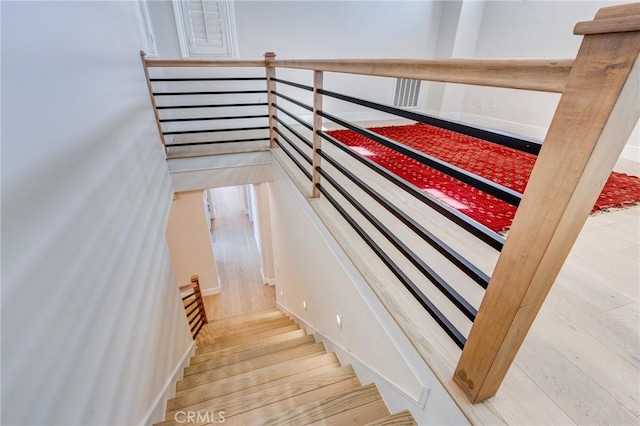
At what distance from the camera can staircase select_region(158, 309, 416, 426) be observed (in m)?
1.33

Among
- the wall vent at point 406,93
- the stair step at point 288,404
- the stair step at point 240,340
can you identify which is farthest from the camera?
the wall vent at point 406,93

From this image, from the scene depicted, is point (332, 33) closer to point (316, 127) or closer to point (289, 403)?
point (316, 127)

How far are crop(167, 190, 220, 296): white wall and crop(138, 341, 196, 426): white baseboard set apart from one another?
2549mm

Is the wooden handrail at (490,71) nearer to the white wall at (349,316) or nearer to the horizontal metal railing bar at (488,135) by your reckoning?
the horizontal metal railing bar at (488,135)

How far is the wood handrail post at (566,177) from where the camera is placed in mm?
459

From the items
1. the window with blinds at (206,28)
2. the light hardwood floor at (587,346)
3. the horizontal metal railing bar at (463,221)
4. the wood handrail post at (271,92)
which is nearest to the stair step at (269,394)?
the light hardwood floor at (587,346)

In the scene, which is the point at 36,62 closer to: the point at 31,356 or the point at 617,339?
the point at 31,356

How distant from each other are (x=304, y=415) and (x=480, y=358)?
34.9 inches

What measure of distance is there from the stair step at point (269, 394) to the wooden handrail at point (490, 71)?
161 centimetres

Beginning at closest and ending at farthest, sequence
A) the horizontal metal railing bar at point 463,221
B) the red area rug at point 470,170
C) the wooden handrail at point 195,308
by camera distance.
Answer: the horizontal metal railing bar at point 463,221
the red area rug at point 470,170
the wooden handrail at point 195,308

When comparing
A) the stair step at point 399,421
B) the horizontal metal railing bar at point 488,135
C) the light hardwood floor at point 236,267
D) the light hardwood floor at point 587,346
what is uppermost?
the horizontal metal railing bar at point 488,135

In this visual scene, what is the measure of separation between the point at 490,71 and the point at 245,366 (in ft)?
7.53

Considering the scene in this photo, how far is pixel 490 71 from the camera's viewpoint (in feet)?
2.18

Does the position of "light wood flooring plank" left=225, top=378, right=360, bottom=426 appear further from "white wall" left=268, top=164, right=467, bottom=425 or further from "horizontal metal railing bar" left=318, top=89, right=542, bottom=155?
"horizontal metal railing bar" left=318, top=89, right=542, bottom=155
